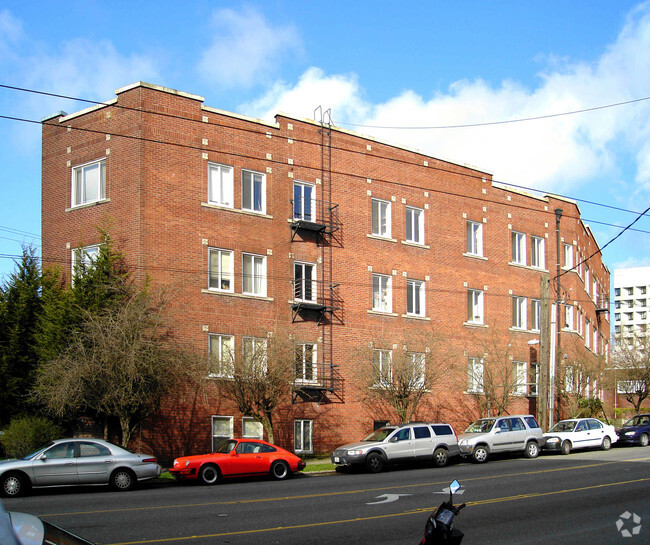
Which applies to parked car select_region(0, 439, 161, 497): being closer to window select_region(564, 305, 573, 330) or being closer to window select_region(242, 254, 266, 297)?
window select_region(242, 254, 266, 297)

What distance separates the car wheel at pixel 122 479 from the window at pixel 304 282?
12186mm

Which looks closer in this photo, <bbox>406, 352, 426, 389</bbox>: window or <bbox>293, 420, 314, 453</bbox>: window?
<bbox>293, 420, 314, 453</bbox>: window

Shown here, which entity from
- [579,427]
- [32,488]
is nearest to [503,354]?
[579,427]

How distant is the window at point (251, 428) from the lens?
28.0 m

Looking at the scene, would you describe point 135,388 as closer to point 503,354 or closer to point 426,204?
point 426,204

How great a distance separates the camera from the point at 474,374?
35.9 meters

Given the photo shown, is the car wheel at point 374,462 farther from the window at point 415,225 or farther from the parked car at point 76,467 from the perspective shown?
the window at point 415,225

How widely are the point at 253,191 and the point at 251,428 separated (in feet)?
30.2

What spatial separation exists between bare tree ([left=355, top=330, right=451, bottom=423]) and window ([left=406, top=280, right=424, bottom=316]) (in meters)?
1.83

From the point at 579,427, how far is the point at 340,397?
32.3 feet

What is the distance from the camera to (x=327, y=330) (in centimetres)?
3069

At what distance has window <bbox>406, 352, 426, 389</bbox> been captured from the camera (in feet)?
98.9

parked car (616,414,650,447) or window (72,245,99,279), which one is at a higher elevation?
window (72,245,99,279)

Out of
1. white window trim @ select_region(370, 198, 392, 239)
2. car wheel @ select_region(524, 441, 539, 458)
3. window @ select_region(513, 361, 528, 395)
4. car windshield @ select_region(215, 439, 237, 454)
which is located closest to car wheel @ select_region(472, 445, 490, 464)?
car wheel @ select_region(524, 441, 539, 458)
